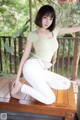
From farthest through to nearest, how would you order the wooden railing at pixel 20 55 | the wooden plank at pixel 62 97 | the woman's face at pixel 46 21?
the wooden railing at pixel 20 55 → the wooden plank at pixel 62 97 → the woman's face at pixel 46 21

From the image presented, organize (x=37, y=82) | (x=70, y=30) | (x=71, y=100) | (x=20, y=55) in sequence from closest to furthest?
1. (x=37, y=82)
2. (x=70, y=30)
3. (x=71, y=100)
4. (x=20, y=55)

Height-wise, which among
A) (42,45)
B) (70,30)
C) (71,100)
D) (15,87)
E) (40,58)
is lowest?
(71,100)

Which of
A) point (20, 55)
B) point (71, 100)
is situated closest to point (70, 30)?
point (71, 100)

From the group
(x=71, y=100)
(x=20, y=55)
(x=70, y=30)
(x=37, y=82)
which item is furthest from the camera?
(x=20, y=55)

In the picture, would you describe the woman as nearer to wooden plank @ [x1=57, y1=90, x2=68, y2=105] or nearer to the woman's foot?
the woman's foot

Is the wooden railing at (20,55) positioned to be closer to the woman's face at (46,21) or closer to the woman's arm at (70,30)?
the woman's arm at (70,30)

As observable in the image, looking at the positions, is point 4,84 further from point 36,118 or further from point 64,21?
point 64,21

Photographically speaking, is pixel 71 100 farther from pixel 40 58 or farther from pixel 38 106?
pixel 40 58

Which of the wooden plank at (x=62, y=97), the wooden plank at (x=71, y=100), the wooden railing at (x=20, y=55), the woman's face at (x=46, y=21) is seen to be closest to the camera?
the woman's face at (x=46, y=21)

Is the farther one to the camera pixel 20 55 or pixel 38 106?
pixel 20 55

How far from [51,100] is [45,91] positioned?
0.15 metres

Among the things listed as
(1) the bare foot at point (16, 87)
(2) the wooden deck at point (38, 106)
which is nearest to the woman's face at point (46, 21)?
(1) the bare foot at point (16, 87)

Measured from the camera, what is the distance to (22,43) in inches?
149

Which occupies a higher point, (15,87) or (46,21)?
(46,21)
